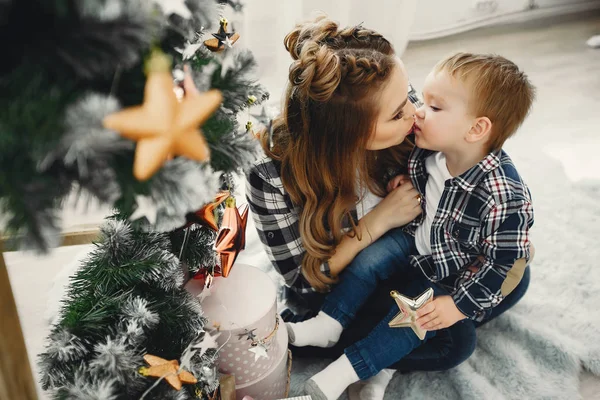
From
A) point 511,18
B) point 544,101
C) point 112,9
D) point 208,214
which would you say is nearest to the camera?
point 112,9

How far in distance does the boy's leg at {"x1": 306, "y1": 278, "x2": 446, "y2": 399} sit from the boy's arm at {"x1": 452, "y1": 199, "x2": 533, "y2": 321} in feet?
0.21

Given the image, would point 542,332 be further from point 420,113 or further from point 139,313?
point 139,313

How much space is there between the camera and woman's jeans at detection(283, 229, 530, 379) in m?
1.09

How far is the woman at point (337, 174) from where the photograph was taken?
3.08 feet

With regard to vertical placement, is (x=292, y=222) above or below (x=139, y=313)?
below

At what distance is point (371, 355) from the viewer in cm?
109

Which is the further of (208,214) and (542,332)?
(542,332)

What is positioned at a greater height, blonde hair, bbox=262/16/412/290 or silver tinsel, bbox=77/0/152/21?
silver tinsel, bbox=77/0/152/21

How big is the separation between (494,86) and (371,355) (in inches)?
22.9

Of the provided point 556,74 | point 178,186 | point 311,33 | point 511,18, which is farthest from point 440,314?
point 511,18

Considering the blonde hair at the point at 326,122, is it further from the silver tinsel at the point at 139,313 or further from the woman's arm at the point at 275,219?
the silver tinsel at the point at 139,313

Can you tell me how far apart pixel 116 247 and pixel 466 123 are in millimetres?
668

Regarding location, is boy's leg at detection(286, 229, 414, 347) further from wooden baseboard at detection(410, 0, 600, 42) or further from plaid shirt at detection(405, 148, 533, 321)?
wooden baseboard at detection(410, 0, 600, 42)

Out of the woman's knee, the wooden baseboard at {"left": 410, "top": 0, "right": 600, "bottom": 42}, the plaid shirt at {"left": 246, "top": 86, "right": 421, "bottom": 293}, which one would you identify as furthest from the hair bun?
the wooden baseboard at {"left": 410, "top": 0, "right": 600, "bottom": 42}
